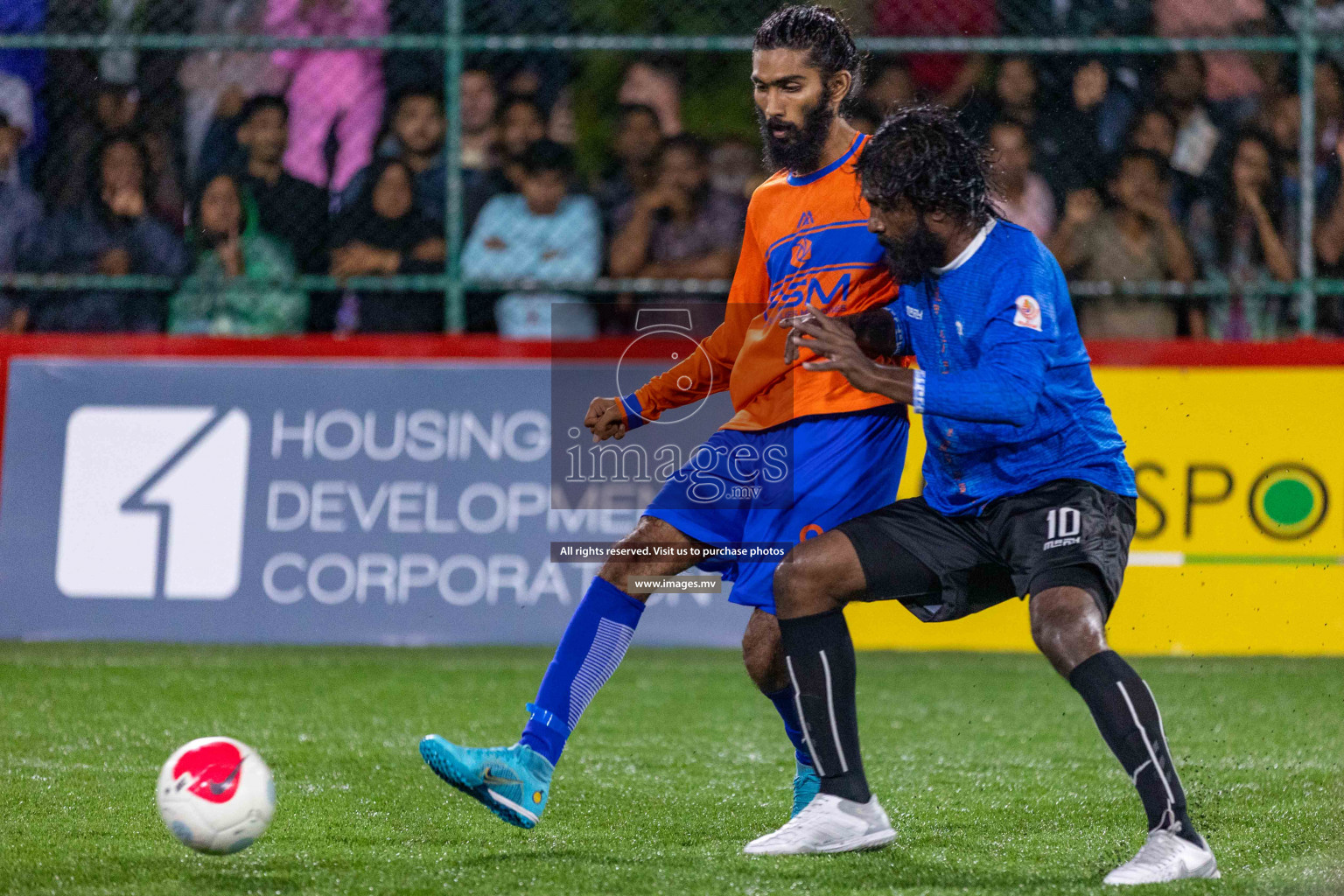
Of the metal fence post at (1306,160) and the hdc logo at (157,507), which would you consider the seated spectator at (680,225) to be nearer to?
the hdc logo at (157,507)

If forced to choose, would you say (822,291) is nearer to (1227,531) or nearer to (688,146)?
(1227,531)

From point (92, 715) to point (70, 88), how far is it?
146 inches

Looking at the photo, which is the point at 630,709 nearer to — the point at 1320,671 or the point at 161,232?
the point at 1320,671

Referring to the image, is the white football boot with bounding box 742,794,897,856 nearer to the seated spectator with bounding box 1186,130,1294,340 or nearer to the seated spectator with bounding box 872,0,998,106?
the seated spectator with bounding box 1186,130,1294,340

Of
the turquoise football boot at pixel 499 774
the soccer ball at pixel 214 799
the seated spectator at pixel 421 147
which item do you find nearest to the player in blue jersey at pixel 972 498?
the turquoise football boot at pixel 499 774

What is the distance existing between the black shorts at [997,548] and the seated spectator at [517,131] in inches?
187

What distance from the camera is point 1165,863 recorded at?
10.9ft

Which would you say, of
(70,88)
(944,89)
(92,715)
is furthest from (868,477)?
(70,88)

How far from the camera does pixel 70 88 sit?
8008 mm

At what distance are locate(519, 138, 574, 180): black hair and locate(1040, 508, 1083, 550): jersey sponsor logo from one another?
5.00 meters

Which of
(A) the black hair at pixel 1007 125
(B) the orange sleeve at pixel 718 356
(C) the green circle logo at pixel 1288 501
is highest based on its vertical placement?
(A) the black hair at pixel 1007 125

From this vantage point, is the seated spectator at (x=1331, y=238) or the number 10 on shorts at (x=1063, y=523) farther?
the seated spectator at (x=1331, y=238)

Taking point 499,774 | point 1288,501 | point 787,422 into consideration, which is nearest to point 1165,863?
point 787,422

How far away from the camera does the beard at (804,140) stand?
4031mm
